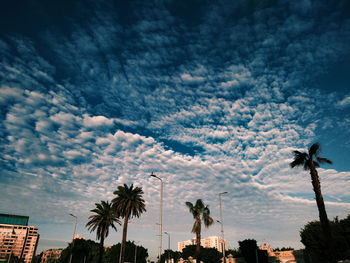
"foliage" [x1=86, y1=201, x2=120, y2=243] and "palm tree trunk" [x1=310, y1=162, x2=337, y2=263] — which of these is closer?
"palm tree trunk" [x1=310, y1=162, x2=337, y2=263]

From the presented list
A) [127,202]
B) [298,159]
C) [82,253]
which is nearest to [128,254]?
[82,253]

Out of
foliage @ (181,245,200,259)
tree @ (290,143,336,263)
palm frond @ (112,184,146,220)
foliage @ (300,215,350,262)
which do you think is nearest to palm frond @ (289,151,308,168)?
tree @ (290,143,336,263)

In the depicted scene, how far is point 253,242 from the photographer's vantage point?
211 ft

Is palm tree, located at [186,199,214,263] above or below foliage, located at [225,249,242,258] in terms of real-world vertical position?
above

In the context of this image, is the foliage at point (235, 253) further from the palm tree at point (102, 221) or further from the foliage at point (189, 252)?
the palm tree at point (102, 221)

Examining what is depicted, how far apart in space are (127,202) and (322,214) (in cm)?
3417

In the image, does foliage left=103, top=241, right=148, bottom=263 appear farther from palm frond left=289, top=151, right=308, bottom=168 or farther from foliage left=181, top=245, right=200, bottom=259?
palm frond left=289, top=151, right=308, bottom=168

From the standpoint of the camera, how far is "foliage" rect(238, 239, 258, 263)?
62606mm

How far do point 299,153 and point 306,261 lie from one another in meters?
39.2

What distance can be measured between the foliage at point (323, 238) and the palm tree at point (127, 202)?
101 ft

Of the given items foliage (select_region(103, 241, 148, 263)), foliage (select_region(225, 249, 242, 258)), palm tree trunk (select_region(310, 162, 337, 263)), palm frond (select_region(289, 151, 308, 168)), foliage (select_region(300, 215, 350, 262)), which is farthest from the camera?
foliage (select_region(103, 241, 148, 263))

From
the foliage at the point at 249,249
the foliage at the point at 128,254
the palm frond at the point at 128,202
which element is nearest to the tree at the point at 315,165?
the palm frond at the point at 128,202

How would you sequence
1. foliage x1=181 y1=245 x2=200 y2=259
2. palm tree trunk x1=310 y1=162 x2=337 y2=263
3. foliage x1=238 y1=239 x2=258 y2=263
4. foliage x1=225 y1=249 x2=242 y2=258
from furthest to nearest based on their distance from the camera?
foliage x1=181 y1=245 x2=200 y2=259 < foliage x1=225 y1=249 x2=242 y2=258 < foliage x1=238 y1=239 x2=258 y2=263 < palm tree trunk x1=310 y1=162 x2=337 y2=263

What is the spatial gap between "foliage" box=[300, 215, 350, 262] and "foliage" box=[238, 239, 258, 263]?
59.0ft
